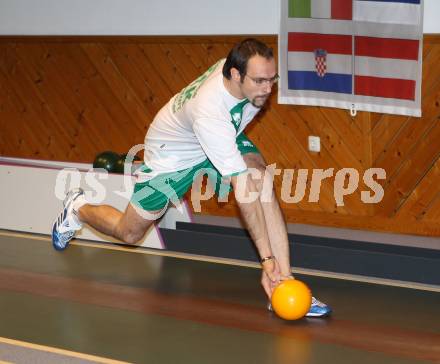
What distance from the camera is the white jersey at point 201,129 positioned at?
13.9 ft

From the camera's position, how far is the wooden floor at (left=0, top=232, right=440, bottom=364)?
3.96 metres

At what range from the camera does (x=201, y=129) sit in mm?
4250

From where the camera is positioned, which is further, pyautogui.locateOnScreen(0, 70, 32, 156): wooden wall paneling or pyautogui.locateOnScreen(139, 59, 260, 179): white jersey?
pyautogui.locateOnScreen(0, 70, 32, 156): wooden wall paneling

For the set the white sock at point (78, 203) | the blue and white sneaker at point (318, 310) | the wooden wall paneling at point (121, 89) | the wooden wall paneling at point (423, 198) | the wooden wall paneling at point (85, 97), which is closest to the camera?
the blue and white sneaker at point (318, 310)

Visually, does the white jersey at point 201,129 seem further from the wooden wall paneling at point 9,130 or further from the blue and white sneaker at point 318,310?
the wooden wall paneling at point 9,130

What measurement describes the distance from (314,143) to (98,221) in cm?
219

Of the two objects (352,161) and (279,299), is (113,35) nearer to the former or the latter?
(352,161)

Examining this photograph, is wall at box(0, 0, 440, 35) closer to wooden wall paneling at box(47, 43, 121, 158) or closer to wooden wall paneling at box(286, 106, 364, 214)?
wooden wall paneling at box(47, 43, 121, 158)

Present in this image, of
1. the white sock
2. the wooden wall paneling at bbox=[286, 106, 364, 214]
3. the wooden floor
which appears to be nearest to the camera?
the wooden floor

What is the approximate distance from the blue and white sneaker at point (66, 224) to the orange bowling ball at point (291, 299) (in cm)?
162

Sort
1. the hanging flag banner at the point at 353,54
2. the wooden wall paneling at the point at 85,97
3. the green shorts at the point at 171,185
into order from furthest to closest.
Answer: the wooden wall paneling at the point at 85,97, the hanging flag banner at the point at 353,54, the green shorts at the point at 171,185

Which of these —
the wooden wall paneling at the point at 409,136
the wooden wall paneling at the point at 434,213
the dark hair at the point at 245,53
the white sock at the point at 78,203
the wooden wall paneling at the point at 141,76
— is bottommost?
the white sock at the point at 78,203

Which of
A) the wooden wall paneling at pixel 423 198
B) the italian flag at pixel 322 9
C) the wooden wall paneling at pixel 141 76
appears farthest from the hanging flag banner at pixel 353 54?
the wooden wall paneling at pixel 141 76

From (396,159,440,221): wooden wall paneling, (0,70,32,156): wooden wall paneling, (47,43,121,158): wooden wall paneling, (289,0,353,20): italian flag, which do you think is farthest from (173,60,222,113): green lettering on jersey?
(0,70,32,156): wooden wall paneling
